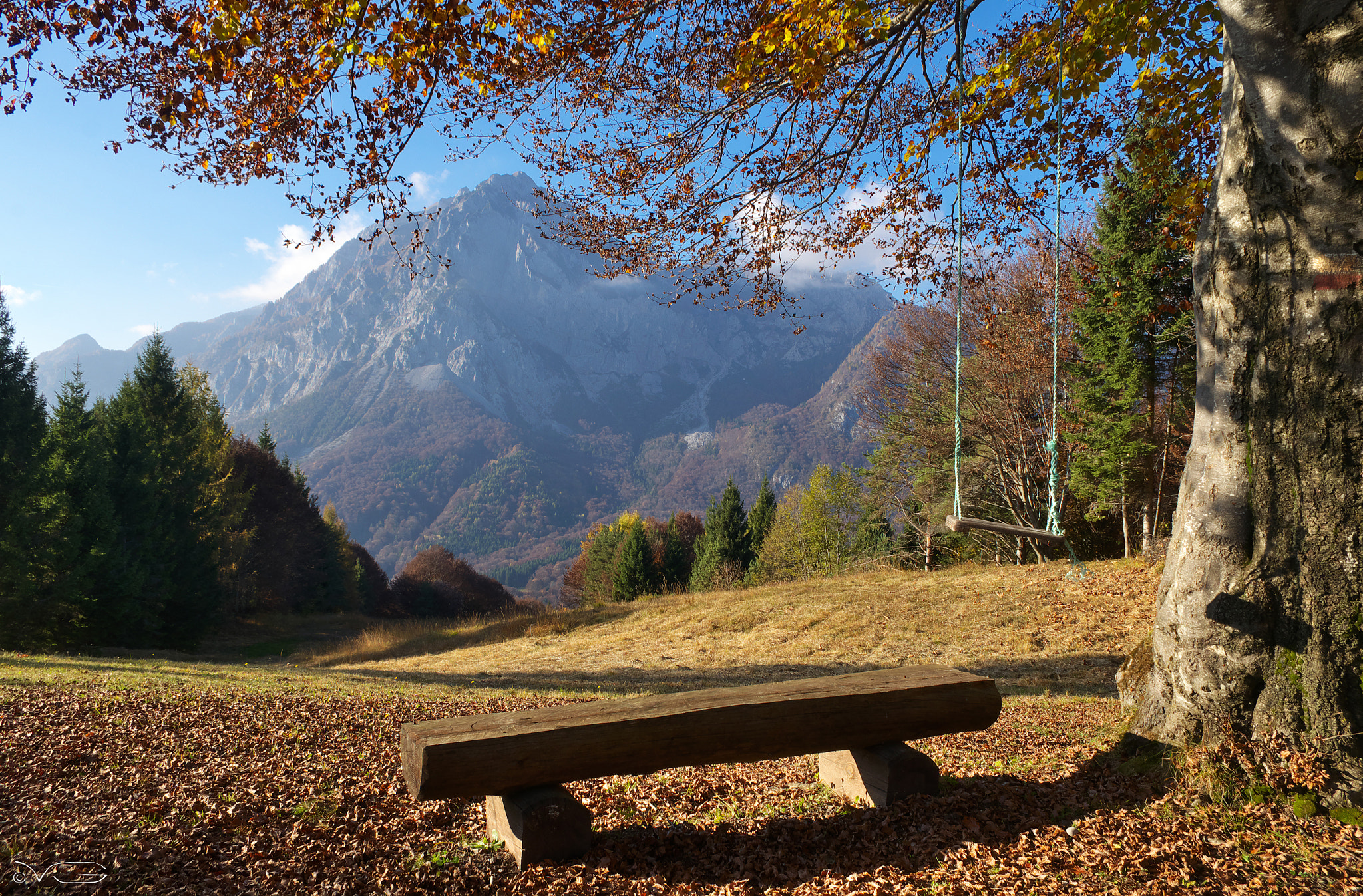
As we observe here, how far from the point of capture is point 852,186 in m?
8.37

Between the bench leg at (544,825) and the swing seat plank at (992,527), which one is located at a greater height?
the swing seat plank at (992,527)

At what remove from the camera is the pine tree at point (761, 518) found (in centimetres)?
4559

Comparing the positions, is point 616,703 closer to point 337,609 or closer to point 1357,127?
point 1357,127

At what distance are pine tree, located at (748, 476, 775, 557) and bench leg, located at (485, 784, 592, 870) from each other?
4200 cm

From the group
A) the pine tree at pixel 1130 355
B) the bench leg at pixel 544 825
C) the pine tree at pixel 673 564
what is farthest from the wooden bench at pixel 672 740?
the pine tree at pixel 673 564

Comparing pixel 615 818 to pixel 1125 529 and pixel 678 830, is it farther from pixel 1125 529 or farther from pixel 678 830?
pixel 1125 529

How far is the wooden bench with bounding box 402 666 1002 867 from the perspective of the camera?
122 inches

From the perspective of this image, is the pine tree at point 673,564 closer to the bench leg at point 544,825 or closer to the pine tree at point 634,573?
the pine tree at point 634,573

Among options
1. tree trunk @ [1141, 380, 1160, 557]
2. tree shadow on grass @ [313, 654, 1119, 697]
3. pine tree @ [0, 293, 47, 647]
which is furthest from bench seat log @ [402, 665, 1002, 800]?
pine tree @ [0, 293, 47, 647]

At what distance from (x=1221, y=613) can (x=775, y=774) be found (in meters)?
2.69

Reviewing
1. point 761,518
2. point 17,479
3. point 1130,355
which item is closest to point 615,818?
point 1130,355

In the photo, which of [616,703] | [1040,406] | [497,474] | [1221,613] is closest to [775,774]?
[616,703]

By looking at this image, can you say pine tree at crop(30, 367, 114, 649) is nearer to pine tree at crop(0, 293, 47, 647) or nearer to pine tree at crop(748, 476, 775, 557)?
pine tree at crop(0, 293, 47, 647)

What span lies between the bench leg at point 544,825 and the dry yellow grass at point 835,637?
22.5 ft
